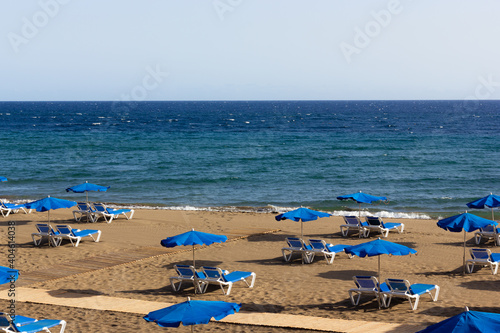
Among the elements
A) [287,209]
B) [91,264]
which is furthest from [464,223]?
[287,209]

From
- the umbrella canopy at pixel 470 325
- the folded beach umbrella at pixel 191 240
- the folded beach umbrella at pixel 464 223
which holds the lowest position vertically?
the folded beach umbrella at pixel 191 240

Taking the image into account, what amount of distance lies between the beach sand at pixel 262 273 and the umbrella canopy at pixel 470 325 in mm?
4097

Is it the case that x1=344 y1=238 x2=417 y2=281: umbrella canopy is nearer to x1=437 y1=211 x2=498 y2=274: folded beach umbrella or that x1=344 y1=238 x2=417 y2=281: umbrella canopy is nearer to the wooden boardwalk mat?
x1=437 y1=211 x2=498 y2=274: folded beach umbrella

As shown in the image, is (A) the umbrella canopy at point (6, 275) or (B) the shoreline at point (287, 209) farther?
(B) the shoreline at point (287, 209)

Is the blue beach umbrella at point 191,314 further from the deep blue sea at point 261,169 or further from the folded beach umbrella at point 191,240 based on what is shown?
the deep blue sea at point 261,169

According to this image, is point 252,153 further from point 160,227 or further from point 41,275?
point 41,275

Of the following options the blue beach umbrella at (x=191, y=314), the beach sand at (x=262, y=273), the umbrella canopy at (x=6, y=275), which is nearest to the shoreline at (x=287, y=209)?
the beach sand at (x=262, y=273)

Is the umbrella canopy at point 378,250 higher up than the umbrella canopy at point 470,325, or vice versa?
the umbrella canopy at point 470,325

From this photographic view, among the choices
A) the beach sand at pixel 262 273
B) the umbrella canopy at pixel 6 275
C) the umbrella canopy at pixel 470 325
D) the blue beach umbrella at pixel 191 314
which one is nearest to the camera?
the umbrella canopy at pixel 470 325

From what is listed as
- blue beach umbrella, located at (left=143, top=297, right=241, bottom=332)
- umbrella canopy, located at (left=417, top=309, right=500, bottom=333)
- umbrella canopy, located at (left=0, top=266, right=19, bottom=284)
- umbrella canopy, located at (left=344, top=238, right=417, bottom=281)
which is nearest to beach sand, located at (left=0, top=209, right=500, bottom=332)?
umbrella canopy, located at (left=344, top=238, right=417, bottom=281)

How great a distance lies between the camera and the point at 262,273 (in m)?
14.0

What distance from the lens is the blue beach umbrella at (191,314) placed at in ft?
24.5

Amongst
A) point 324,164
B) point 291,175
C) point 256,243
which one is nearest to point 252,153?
point 324,164

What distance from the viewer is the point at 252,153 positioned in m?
49.5
